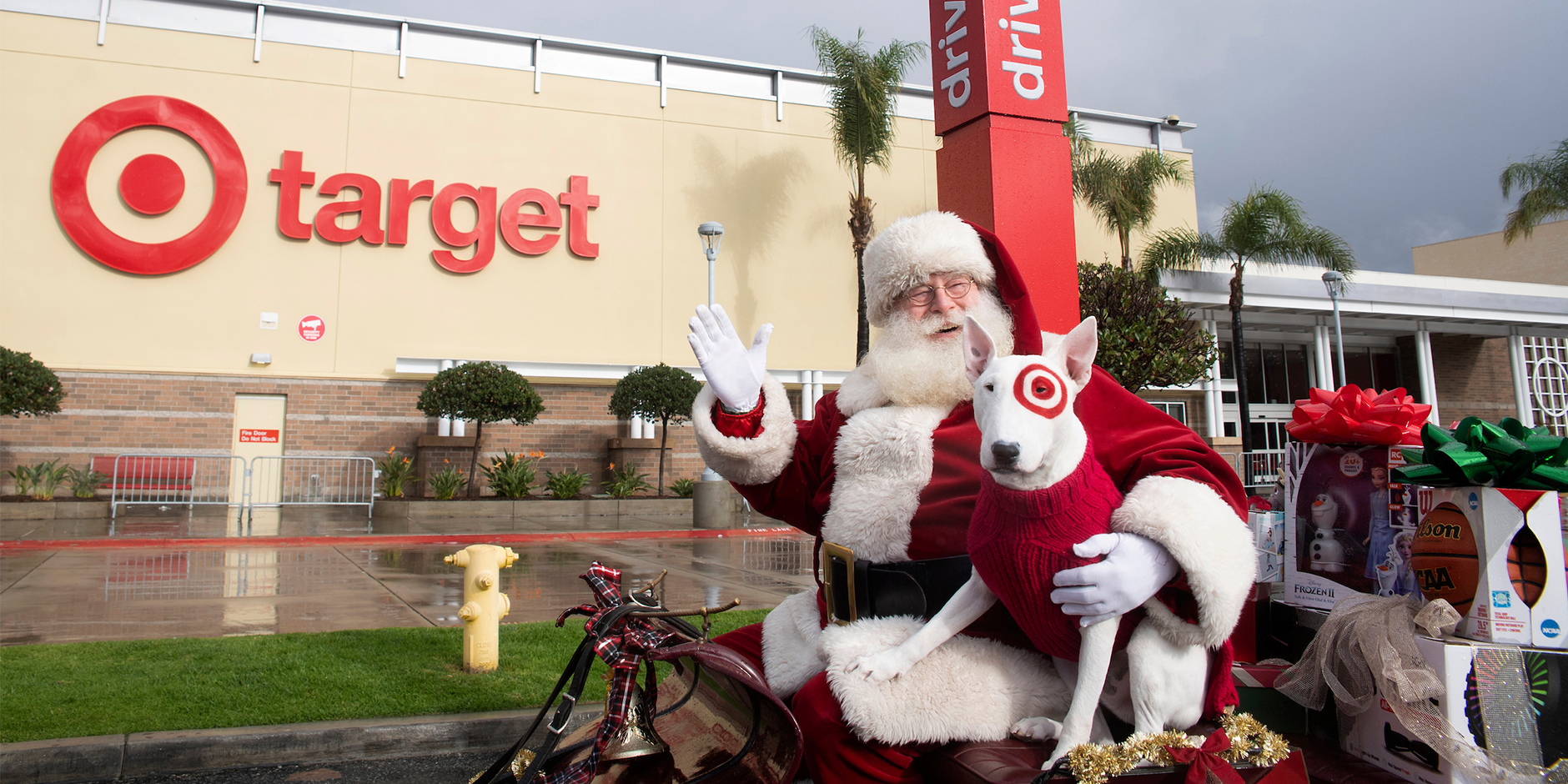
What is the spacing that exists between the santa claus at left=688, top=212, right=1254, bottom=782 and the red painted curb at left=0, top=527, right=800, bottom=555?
33.0 ft

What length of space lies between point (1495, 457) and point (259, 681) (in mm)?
4778

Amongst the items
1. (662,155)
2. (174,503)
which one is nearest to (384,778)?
(174,503)

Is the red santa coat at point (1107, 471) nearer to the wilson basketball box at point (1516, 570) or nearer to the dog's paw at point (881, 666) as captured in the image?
the dog's paw at point (881, 666)

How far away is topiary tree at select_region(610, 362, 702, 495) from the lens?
15555 millimetres

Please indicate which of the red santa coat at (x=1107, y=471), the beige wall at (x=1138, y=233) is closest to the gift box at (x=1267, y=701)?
the red santa coat at (x=1107, y=471)

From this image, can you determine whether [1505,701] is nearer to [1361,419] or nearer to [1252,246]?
[1361,419]

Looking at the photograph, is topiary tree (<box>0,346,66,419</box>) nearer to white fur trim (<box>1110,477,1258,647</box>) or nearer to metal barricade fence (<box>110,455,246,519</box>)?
metal barricade fence (<box>110,455,246,519</box>)

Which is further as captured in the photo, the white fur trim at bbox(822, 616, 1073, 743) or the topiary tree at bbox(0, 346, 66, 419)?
the topiary tree at bbox(0, 346, 66, 419)

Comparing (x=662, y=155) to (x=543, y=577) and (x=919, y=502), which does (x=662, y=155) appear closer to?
(x=543, y=577)

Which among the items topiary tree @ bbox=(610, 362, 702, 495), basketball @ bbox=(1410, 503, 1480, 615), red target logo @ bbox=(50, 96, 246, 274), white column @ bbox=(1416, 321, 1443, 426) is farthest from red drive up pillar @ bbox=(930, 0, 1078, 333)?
white column @ bbox=(1416, 321, 1443, 426)

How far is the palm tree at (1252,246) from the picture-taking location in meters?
17.9

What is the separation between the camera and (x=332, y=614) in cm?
617

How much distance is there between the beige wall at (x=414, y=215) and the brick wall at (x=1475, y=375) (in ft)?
52.8

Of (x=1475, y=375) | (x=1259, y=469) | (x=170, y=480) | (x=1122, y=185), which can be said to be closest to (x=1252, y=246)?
(x=1122, y=185)
